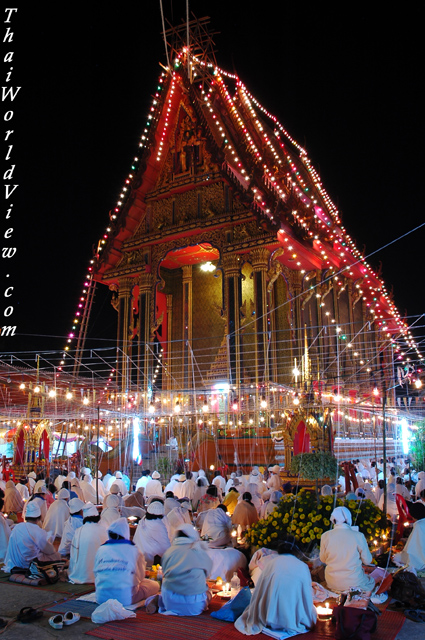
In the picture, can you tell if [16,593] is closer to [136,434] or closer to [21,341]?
[136,434]

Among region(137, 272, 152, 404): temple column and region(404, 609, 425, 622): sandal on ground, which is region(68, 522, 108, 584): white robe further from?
region(137, 272, 152, 404): temple column

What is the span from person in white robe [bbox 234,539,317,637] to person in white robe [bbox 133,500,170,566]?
317 cm

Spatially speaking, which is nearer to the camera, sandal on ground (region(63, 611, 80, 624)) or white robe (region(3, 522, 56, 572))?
sandal on ground (region(63, 611, 80, 624))

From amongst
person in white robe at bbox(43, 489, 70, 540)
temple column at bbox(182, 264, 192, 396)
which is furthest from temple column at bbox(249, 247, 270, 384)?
person in white robe at bbox(43, 489, 70, 540)

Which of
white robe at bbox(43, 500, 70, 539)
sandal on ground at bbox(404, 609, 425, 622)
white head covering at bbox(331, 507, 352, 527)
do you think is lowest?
sandal on ground at bbox(404, 609, 425, 622)

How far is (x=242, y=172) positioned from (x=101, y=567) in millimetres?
19396

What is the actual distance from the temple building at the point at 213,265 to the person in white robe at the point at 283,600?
1375 centimetres

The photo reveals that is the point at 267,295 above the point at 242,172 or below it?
below

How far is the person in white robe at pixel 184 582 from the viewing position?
6.36 metres

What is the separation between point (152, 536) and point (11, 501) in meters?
6.15

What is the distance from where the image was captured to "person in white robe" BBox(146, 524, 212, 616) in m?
6.36

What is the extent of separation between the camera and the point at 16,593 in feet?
24.1

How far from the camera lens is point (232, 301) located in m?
22.1

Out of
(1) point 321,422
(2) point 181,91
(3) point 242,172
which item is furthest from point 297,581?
(2) point 181,91
